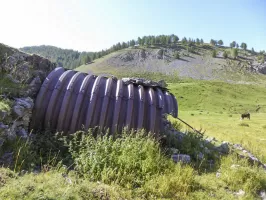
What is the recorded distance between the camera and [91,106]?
309 inches

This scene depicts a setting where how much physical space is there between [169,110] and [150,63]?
509ft

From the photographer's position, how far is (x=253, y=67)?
167 metres

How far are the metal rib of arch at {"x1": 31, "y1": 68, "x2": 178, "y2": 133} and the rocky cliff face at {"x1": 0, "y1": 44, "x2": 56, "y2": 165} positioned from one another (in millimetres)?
472

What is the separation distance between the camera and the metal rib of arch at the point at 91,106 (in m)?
7.74

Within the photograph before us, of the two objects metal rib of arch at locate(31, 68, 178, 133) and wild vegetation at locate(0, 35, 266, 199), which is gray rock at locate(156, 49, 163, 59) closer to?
metal rib of arch at locate(31, 68, 178, 133)

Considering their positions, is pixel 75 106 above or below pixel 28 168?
above

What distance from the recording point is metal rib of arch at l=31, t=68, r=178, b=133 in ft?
25.4

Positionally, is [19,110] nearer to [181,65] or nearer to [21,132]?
[21,132]

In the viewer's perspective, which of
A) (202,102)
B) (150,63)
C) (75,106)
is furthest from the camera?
(150,63)

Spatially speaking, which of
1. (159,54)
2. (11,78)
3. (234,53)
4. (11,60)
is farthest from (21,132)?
(234,53)

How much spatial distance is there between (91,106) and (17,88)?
2.22 metres

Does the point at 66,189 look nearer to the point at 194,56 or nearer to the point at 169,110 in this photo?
the point at 169,110

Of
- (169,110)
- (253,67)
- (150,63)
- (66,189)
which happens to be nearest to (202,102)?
(169,110)

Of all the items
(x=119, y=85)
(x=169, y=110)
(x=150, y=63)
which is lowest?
(x=169, y=110)
